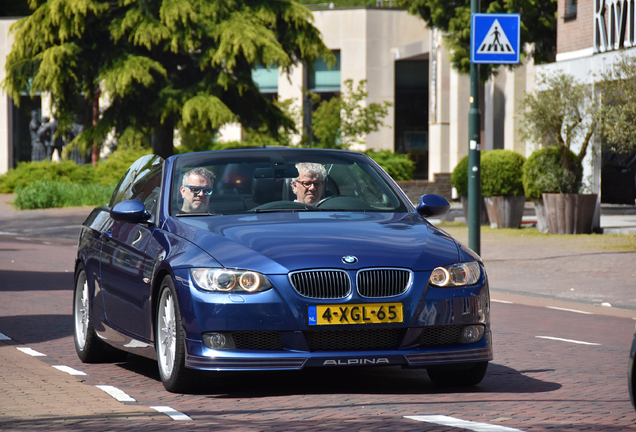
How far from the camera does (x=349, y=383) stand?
22.3 feet

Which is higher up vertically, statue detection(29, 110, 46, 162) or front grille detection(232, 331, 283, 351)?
statue detection(29, 110, 46, 162)

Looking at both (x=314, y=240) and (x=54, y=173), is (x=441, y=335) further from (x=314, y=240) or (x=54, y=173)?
(x=54, y=173)

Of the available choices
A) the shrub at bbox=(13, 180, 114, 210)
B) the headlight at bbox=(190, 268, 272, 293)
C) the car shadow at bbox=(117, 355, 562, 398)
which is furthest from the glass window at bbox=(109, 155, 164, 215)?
the shrub at bbox=(13, 180, 114, 210)

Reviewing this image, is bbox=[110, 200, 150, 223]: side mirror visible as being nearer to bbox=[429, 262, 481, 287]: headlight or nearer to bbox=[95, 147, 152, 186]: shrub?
bbox=[429, 262, 481, 287]: headlight

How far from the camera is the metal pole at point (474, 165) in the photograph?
1585cm

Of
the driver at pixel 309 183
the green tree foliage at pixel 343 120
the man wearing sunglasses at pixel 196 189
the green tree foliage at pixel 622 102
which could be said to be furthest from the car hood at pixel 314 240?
the green tree foliage at pixel 343 120

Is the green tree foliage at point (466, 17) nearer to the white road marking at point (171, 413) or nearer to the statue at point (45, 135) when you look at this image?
the white road marking at point (171, 413)

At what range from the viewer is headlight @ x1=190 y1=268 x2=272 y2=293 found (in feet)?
19.5

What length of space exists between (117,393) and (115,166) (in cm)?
3484

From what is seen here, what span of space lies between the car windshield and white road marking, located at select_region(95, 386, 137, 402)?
45.2 inches

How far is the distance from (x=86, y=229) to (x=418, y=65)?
140 feet

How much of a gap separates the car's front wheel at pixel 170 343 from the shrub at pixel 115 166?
32.9 m

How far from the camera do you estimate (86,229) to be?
27.4 feet

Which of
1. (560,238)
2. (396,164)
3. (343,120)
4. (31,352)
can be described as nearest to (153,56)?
(396,164)
